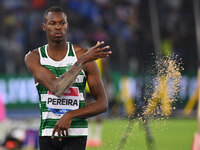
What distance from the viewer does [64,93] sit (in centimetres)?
539

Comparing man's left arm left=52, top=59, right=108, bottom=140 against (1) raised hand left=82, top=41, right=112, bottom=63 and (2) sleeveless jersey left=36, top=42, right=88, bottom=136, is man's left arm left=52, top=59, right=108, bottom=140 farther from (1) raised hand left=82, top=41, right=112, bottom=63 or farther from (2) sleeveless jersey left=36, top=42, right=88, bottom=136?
(1) raised hand left=82, top=41, right=112, bottom=63

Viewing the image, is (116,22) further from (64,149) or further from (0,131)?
(64,149)

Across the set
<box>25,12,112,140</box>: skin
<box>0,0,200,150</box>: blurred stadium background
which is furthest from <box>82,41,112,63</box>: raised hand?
<box>0,0,200,150</box>: blurred stadium background

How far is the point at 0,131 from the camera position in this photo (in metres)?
11.8

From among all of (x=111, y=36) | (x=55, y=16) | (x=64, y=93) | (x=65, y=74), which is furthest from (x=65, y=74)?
(x=111, y=36)

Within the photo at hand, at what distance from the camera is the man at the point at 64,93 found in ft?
17.6

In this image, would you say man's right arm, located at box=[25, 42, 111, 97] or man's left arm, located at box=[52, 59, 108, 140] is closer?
man's right arm, located at box=[25, 42, 111, 97]

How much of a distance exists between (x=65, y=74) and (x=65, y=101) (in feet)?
1.21

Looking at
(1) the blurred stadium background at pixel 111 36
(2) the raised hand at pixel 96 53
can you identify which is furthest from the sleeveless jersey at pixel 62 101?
(1) the blurred stadium background at pixel 111 36

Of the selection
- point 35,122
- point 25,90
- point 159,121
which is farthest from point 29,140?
point 25,90

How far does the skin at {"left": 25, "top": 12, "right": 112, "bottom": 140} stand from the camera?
16.8 ft

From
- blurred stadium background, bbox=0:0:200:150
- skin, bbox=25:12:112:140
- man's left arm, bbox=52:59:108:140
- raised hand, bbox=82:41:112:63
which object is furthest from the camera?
blurred stadium background, bbox=0:0:200:150

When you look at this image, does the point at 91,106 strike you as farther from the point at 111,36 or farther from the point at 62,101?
the point at 111,36

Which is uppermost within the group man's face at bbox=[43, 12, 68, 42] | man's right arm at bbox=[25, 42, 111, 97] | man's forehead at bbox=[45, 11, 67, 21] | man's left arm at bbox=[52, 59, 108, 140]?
man's forehead at bbox=[45, 11, 67, 21]
